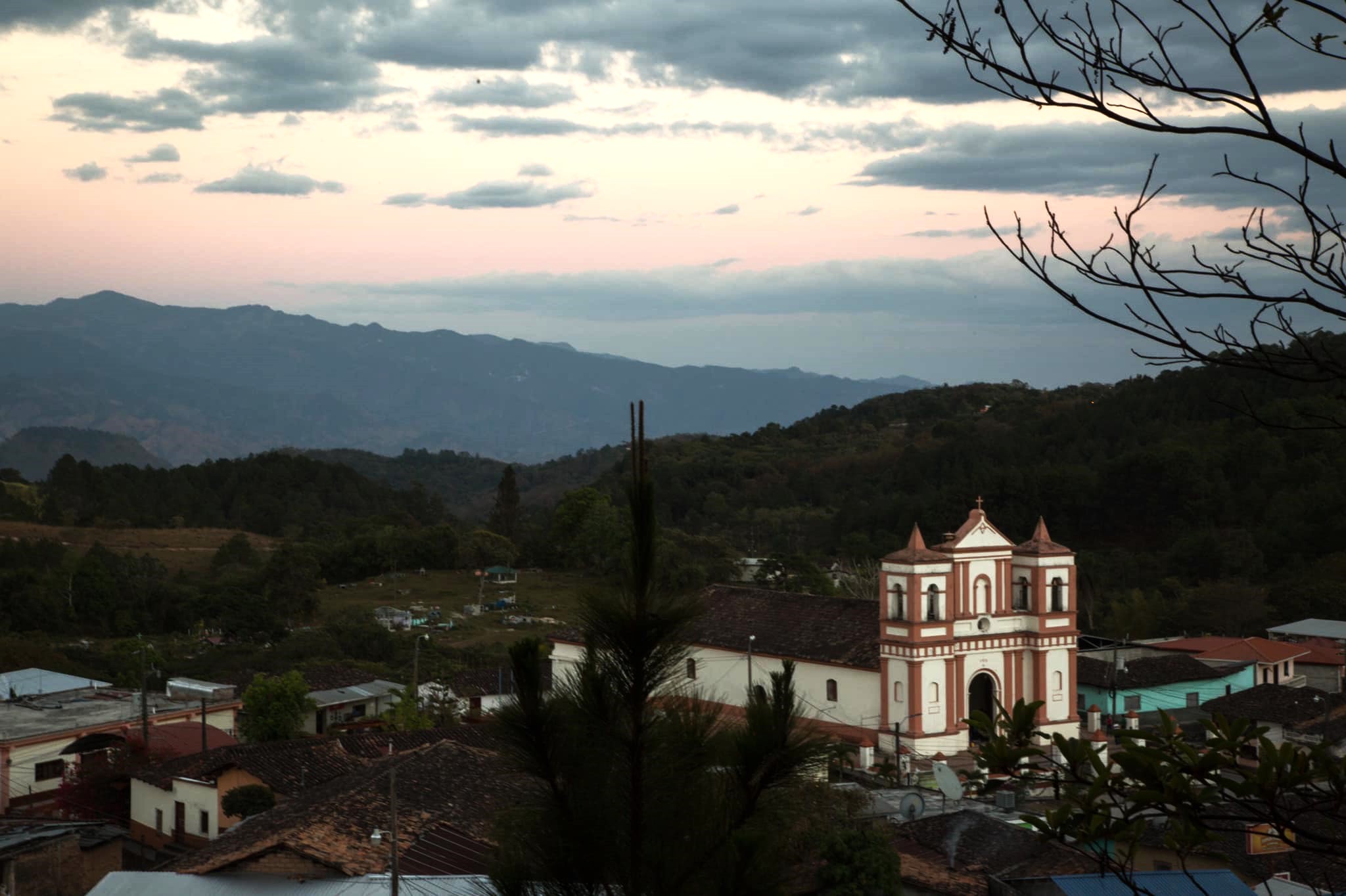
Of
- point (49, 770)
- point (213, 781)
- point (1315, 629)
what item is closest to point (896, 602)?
point (213, 781)

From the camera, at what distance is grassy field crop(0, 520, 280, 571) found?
67375 millimetres

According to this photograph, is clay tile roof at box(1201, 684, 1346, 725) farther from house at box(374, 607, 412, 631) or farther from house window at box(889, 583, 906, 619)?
house at box(374, 607, 412, 631)

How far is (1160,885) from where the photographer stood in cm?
1313

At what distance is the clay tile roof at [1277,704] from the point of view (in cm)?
2773

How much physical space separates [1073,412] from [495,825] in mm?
81159

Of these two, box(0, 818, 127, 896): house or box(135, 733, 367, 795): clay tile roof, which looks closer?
box(0, 818, 127, 896): house

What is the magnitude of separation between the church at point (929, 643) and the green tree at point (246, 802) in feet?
29.4

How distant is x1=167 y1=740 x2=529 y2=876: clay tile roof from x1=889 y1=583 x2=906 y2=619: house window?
11212mm

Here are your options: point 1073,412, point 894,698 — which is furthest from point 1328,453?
point 894,698

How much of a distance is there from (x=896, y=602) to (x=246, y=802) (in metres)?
13.9

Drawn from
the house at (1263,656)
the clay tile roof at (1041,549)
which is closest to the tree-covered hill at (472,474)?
the house at (1263,656)

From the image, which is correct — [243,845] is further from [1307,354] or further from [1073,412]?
[1073,412]

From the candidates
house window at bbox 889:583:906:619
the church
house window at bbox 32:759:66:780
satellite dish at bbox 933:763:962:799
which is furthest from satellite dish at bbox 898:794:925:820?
house window at bbox 32:759:66:780

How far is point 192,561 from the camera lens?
6788cm
